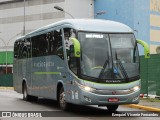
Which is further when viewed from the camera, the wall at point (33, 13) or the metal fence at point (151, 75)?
the wall at point (33, 13)

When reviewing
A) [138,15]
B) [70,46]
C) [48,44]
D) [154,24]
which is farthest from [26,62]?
[154,24]

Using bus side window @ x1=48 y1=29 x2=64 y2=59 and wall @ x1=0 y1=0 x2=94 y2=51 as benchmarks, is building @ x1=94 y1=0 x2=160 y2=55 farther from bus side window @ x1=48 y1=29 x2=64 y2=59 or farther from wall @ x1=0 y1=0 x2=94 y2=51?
bus side window @ x1=48 y1=29 x2=64 y2=59

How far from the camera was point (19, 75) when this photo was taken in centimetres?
2350

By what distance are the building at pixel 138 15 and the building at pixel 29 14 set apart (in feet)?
13.7

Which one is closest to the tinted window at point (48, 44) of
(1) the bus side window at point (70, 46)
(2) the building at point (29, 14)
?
(1) the bus side window at point (70, 46)

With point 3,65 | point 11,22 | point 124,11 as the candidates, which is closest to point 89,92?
point 124,11

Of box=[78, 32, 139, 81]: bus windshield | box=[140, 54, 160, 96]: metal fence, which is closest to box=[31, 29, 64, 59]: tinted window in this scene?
box=[78, 32, 139, 81]: bus windshield

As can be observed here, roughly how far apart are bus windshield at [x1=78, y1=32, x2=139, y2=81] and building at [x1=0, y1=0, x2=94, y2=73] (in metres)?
69.4

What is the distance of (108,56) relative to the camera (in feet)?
47.0

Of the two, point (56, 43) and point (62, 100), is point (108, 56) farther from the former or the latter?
point (56, 43)

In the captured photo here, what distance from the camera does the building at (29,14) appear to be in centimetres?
8731

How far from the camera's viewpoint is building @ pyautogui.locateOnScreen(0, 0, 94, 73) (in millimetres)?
87312

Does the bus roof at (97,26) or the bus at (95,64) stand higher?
the bus roof at (97,26)

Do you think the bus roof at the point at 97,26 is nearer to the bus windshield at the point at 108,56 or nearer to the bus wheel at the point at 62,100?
the bus windshield at the point at 108,56
